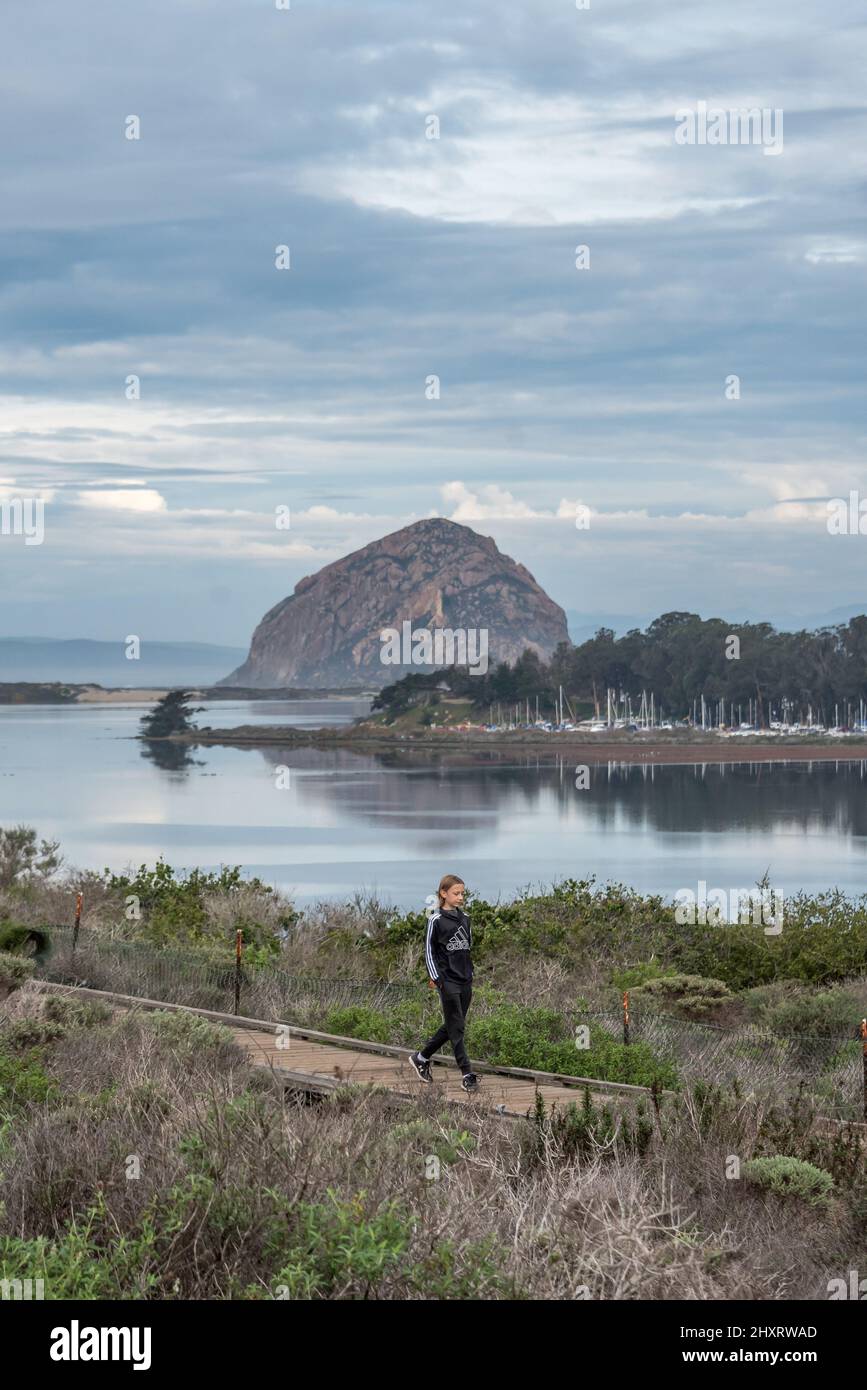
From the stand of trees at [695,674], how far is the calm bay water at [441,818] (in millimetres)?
22030

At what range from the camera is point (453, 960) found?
1078 cm

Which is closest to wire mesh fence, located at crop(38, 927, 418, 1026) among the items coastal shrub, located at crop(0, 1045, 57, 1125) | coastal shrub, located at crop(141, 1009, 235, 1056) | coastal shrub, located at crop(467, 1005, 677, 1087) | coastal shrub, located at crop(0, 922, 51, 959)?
coastal shrub, located at crop(0, 922, 51, 959)

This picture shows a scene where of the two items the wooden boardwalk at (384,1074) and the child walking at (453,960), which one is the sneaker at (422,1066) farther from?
the child walking at (453,960)

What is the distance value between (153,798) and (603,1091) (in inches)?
3786

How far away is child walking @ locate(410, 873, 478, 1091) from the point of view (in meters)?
10.8

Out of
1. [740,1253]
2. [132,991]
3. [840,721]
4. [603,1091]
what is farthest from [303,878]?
[840,721]

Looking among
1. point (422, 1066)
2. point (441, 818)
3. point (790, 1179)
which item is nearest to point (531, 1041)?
point (422, 1066)

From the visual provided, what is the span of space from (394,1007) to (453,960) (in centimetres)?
403

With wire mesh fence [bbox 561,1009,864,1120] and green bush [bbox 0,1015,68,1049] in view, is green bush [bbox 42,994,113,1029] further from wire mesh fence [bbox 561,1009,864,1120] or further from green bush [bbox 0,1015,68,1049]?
wire mesh fence [bbox 561,1009,864,1120]

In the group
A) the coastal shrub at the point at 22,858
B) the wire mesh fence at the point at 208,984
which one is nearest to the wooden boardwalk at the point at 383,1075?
the wire mesh fence at the point at 208,984

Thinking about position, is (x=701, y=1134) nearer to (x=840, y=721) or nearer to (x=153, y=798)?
(x=153, y=798)

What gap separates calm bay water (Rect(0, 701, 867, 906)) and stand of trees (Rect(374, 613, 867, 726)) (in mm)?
22030

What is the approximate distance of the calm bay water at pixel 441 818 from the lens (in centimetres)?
6312
